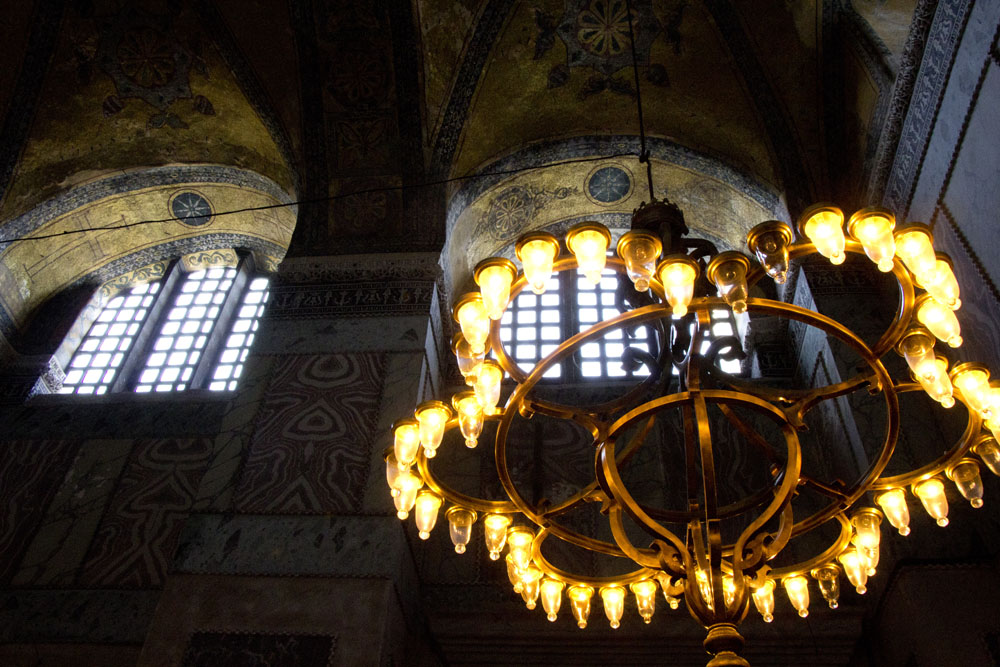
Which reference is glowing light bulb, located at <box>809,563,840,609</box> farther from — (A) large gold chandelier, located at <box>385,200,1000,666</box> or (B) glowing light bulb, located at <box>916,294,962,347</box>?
(B) glowing light bulb, located at <box>916,294,962,347</box>

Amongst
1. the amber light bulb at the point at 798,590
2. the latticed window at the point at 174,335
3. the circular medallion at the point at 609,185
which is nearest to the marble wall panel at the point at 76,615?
the latticed window at the point at 174,335

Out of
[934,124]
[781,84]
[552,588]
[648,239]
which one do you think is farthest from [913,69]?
[552,588]

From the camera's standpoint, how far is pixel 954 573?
14.5 feet

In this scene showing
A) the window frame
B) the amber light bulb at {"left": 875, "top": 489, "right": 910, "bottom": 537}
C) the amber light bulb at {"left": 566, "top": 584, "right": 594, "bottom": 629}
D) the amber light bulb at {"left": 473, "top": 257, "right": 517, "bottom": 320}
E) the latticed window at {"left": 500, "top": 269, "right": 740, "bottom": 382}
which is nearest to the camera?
the amber light bulb at {"left": 473, "top": 257, "right": 517, "bottom": 320}

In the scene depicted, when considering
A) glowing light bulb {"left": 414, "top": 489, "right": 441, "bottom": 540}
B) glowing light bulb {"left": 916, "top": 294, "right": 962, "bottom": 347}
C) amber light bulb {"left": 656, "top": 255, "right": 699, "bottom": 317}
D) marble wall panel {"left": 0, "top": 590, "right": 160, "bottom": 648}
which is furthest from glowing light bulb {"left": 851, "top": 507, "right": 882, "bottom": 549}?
marble wall panel {"left": 0, "top": 590, "right": 160, "bottom": 648}

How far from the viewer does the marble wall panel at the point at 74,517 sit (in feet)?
17.4

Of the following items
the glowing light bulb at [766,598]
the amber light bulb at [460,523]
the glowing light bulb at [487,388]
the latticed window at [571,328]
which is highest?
the latticed window at [571,328]

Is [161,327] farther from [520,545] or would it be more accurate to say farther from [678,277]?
[678,277]

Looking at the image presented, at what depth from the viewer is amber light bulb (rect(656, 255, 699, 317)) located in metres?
2.74

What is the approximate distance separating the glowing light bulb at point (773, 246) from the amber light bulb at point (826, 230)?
0.33 feet

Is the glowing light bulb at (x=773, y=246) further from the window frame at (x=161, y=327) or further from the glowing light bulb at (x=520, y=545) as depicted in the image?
the window frame at (x=161, y=327)

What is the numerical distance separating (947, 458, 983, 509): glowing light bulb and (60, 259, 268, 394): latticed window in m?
5.59

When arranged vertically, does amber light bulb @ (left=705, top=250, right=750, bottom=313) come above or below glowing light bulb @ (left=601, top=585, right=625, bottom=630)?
above

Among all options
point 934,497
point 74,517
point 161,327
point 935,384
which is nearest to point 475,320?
point 935,384
